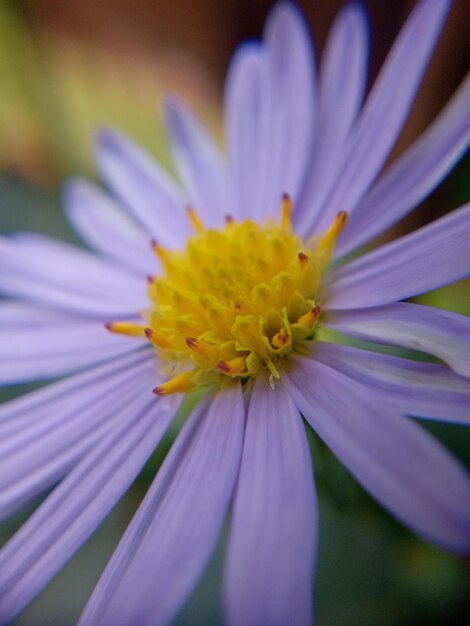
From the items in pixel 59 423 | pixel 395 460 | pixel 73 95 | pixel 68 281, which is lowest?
pixel 395 460

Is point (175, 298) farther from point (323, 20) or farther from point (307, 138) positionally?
point (323, 20)

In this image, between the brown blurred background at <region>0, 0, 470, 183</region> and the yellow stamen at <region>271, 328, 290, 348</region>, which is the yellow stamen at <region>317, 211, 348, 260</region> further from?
the brown blurred background at <region>0, 0, 470, 183</region>

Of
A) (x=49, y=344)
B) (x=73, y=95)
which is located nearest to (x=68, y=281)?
(x=49, y=344)

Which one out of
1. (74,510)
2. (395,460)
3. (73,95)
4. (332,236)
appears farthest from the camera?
(73,95)

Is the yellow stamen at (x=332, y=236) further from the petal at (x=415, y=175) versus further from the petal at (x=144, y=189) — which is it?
the petal at (x=144, y=189)

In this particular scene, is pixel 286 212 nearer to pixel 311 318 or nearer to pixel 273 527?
pixel 311 318

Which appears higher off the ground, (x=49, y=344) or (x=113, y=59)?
(x=113, y=59)

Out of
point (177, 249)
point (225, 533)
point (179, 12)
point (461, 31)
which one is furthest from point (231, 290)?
point (179, 12)

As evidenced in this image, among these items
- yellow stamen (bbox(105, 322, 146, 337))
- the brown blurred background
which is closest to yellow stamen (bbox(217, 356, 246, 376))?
yellow stamen (bbox(105, 322, 146, 337))
